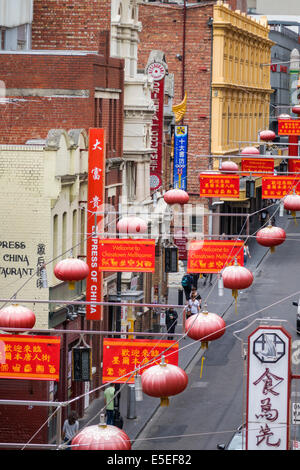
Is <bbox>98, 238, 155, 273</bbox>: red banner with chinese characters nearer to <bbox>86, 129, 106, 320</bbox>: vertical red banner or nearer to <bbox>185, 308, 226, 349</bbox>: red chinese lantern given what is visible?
<bbox>86, 129, 106, 320</bbox>: vertical red banner

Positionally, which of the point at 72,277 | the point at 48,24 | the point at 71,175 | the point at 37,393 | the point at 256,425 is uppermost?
the point at 48,24

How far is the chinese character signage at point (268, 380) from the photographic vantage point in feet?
52.5

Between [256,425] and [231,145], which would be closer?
[256,425]

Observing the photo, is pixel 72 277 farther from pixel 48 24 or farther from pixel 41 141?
pixel 48 24

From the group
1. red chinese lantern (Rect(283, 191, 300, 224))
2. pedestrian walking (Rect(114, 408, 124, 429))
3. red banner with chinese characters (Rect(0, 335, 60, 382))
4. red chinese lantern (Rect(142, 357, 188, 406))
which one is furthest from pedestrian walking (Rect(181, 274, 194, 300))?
red chinese lantern (Rect(142, 357, 188, 406))

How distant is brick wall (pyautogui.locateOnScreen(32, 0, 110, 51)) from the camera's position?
123 ft

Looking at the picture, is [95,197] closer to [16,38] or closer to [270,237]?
[270,237]

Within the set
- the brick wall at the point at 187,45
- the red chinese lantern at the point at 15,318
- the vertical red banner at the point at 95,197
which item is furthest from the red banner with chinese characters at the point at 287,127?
the red chinese lantern at the point at 15,318

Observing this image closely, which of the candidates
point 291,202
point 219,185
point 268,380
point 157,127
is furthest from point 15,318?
point 157,127

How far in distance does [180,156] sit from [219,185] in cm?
1212

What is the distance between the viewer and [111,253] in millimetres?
27203

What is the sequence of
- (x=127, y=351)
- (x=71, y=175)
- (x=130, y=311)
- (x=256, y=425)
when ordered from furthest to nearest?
(x=130, y=311) → (x=71, y=175) → (x=127, y=351) → (x=256, y=425)

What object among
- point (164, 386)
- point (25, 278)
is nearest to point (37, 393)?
point (25, 278)
